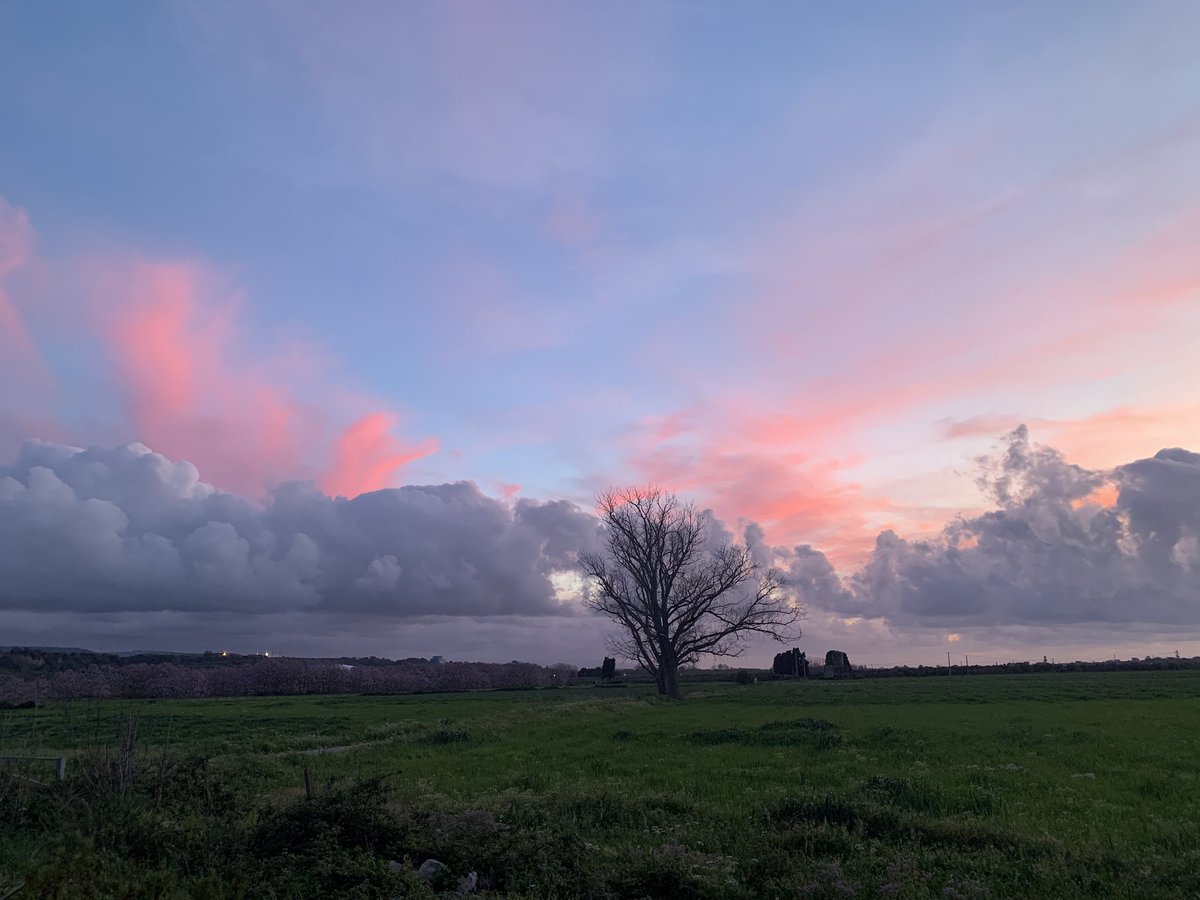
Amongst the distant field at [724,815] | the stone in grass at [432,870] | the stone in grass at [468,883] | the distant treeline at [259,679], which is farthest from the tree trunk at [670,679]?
the stone in grass at [468,883]

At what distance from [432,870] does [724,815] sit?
5894mm

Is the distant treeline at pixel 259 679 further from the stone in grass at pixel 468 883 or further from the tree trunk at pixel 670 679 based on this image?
the stone in grass at pixel 468 883

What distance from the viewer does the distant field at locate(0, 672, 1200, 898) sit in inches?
381

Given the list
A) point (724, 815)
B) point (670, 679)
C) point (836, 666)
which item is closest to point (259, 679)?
point (670, 679)

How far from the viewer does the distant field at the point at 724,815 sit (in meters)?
9.67

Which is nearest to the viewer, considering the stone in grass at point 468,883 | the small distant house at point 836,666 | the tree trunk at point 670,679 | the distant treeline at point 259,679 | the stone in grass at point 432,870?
the stone in grass at point 468,883

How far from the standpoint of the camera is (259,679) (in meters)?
101

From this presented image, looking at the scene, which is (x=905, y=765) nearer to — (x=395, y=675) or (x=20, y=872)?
(x=20, y=872)

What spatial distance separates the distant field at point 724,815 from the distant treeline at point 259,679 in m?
64.8

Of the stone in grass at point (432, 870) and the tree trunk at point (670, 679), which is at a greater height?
the stone in grass at point (432, 870)

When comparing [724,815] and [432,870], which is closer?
[432,870]

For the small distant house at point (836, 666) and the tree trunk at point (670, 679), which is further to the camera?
the small distant house at point (836, 666)

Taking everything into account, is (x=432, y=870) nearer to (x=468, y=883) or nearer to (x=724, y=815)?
(x=468, y=883)

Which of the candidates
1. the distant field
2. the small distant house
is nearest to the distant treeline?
the small distant house
